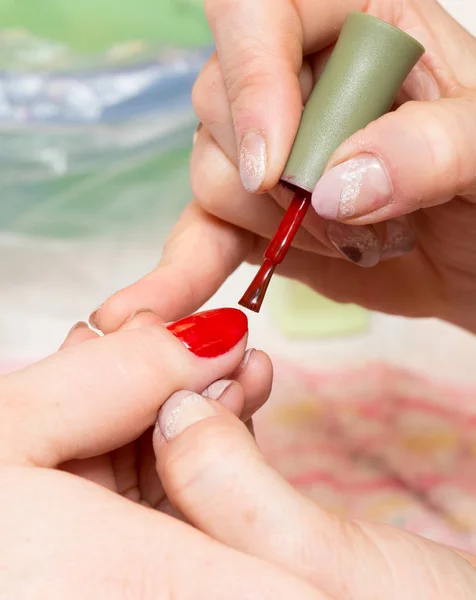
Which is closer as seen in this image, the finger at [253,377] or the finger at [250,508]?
the finger at [250,508]

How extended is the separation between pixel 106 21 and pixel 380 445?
98 centimetres

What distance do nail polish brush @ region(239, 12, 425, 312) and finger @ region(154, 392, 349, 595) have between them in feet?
0.76

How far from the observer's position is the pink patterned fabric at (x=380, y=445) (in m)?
0.92

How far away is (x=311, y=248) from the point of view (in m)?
0.86

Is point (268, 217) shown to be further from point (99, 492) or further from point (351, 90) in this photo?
point (99, 492)

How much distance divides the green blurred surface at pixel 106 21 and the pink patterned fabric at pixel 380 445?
0.73 metres

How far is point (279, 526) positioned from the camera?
47 centimetres

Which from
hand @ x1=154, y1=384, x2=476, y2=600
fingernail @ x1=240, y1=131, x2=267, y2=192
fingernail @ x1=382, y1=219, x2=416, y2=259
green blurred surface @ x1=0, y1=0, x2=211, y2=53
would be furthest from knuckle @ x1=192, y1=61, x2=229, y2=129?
green blurred surface @ x1=0, y1=0, x2=211, y2=53

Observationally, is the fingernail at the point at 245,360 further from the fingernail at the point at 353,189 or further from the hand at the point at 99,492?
the fingernail at the point at 353,189

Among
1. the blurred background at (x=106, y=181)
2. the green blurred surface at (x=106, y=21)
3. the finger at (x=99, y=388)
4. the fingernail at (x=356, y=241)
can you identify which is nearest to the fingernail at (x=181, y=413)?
the finger at (x=99, y=388)

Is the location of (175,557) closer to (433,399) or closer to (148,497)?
(148,497)

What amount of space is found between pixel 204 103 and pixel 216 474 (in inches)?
16.4

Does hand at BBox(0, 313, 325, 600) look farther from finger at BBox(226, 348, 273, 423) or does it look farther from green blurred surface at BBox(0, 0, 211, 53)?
green blurred surface at BBox(0, 0, 211, 53)

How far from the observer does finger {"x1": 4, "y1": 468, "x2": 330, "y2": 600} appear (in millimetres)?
438
